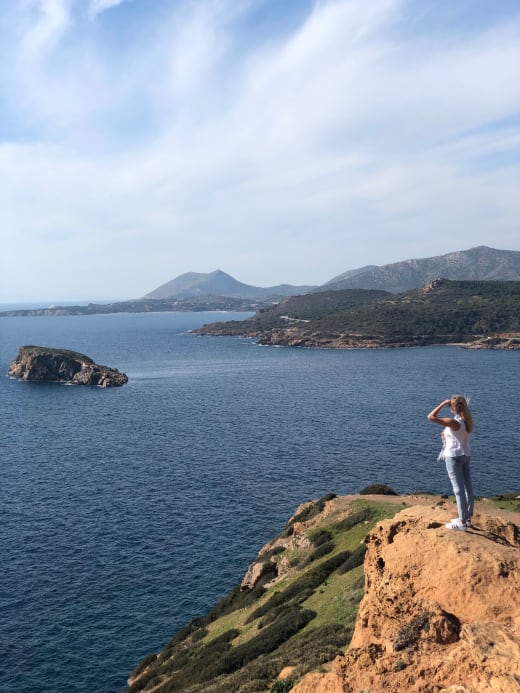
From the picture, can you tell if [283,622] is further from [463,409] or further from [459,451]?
[463,409]

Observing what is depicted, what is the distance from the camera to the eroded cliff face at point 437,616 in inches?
440

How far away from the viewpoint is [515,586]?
40.8 ft

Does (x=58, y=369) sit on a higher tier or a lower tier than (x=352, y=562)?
higher

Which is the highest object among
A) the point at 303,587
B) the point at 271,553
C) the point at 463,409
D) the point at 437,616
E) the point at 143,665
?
the point at 463,409

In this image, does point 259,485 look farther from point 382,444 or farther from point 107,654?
point 107,654

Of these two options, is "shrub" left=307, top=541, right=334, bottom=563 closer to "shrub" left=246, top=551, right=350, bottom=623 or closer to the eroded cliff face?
"shrub" left=246, top=551, right=350, bottom=623

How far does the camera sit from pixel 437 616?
1273cm

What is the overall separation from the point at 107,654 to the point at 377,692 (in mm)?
35931

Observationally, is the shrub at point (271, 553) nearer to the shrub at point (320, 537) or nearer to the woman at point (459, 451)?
the shrub at point (320, 537)

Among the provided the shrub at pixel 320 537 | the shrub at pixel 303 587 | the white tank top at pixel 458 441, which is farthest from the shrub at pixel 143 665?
the white tank top at pixel 458 441

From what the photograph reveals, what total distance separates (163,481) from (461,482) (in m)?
63.5

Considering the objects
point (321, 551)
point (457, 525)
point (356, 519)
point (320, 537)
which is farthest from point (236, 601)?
point (457, 525)

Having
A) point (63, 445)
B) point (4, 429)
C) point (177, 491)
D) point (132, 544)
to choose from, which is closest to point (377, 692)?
point (132, 544)

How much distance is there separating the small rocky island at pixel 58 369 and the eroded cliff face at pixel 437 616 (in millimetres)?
147090
